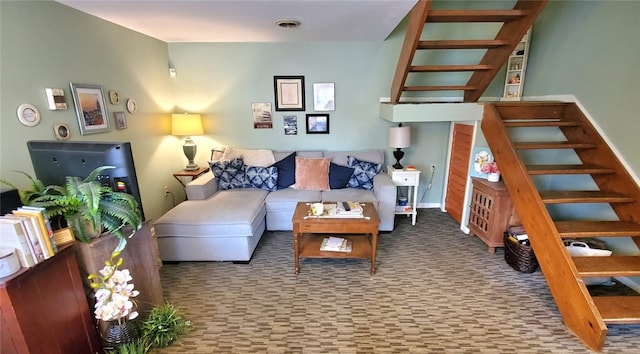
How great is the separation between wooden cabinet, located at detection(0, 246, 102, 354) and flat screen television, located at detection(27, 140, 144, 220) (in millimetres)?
403

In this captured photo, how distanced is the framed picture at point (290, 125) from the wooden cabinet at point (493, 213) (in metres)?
2.29

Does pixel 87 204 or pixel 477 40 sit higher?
pixel 477 40

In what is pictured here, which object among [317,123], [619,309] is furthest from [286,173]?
[619,309]

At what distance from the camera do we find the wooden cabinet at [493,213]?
8.89 feet

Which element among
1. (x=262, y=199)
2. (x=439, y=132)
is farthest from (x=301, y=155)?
(x=439, y=132)

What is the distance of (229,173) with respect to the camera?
11.4 ft

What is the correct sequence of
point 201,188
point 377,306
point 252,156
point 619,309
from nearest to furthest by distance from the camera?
point 619,309
point 377,306
point 201,188
point 252,156

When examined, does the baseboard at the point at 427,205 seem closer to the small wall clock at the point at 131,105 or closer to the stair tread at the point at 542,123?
the stair tread at the point at 542,123

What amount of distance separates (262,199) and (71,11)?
225 centimetres

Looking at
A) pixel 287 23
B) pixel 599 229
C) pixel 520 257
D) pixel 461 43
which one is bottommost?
pixel 520 257

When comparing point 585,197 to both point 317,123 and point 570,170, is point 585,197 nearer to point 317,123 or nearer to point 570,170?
point 570,170

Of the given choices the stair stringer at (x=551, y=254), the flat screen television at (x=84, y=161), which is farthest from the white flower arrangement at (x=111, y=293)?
the stair stringer at (x=551, y=254)

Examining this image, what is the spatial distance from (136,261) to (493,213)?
9.84 ft

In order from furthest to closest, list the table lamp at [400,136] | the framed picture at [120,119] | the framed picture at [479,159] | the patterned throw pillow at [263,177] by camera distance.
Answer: the patterned throw pillow at [263,177] → the table lamp at [400,136] → the framed picture at [479,159] → the framed picture at [120,119]
